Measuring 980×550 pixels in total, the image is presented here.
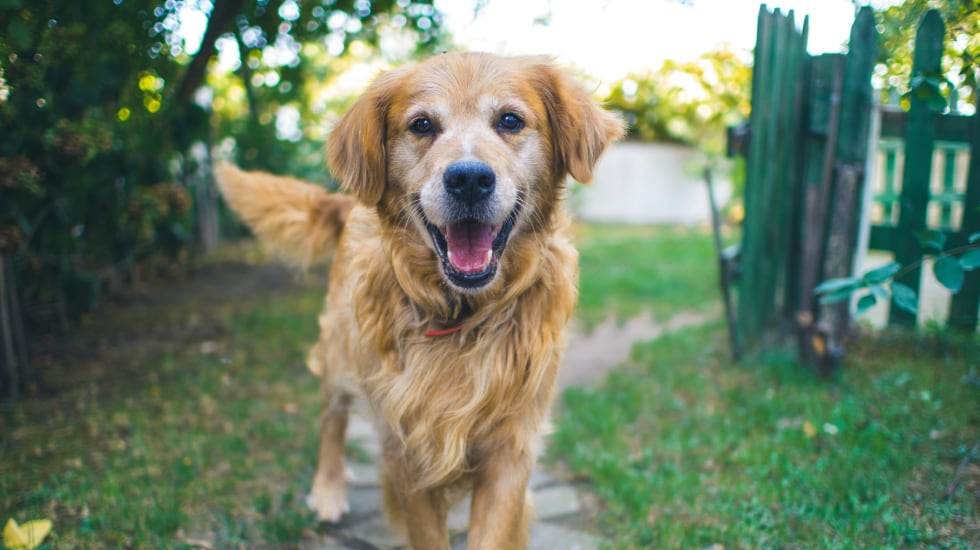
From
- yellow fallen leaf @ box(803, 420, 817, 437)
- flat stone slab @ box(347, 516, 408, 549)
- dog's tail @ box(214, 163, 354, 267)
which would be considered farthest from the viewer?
dog's tail @ box(214, 163, 354, 267)

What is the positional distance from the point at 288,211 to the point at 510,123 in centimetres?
161

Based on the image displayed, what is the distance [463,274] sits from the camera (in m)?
2.26

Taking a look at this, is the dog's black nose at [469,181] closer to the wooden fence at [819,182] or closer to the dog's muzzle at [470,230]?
the dog's muzzle at [470,230]

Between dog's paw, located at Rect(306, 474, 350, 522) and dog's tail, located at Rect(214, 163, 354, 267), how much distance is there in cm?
114

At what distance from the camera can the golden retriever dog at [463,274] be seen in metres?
2.32

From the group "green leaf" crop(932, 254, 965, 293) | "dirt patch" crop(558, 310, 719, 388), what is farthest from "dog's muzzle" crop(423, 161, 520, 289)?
"dirt patch" crop(558, 310, 719, 388)

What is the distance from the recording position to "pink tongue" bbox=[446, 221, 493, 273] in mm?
2286

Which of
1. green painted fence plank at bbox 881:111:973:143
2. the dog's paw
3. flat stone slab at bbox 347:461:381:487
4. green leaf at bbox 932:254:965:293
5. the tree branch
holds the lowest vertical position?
flat stone slab at bbox 347:461:381:487

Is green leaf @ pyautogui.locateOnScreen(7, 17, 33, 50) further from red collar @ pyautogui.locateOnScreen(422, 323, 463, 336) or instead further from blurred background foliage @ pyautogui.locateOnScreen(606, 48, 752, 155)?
blurred background foliage @ pyautogui.locateOnScreen(606, 48, 752, 155)

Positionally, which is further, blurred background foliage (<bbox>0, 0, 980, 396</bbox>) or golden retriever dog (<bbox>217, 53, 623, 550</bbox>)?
blurred background foliage (<bbox>0, 0, 980, 396</bbox>)

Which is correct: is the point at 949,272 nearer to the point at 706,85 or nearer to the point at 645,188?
the point at 706,85

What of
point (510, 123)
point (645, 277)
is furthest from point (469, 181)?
point (645, 277)

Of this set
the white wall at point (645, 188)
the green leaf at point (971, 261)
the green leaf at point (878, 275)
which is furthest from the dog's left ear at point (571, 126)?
the white wall at point (645, 188)

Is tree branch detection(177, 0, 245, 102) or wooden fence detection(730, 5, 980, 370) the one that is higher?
tree branch detection(177, 0, 245, 102)
